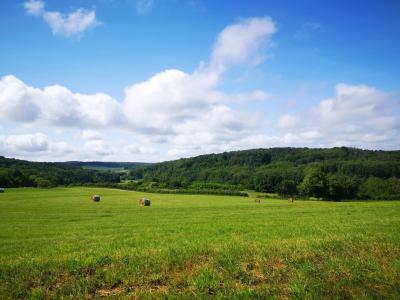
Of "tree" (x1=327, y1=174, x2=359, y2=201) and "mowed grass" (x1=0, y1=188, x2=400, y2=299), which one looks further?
"tree" (x1=327, y1=174, x2=359, y2=201)

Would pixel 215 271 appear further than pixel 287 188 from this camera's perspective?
No

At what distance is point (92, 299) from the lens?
815cm

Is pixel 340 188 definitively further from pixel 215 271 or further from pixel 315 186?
pixel 215 271

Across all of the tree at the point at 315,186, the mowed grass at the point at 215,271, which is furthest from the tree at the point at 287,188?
the mowed grass at the point at 215,271

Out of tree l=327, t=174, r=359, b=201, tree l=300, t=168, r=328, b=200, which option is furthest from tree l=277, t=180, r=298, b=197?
tree l=327, t=174, r=359, b=201

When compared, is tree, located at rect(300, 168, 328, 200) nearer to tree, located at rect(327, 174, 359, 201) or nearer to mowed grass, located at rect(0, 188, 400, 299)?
tree, located at rect(327, 174, 359, 201)

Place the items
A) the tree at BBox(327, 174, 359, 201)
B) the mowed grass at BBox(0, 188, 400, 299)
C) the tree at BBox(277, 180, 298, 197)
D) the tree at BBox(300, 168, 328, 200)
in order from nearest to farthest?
1. the mowed grass at BBox(0, 188, 400, 299)
2. the tree at BBox(300, 168, 328, 200)
3. the tree at BBox(327, 174, 359, 201)
4. the tree at BBox(277, 180, 298, 197)

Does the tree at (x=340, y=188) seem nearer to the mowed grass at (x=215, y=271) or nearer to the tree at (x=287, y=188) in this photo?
the tree at (x=287, y=188)

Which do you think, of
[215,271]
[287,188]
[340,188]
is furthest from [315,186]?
[215,271]

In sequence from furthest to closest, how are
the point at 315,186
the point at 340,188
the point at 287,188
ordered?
the point at 287,188, the point at 340,188, the point at 315,186

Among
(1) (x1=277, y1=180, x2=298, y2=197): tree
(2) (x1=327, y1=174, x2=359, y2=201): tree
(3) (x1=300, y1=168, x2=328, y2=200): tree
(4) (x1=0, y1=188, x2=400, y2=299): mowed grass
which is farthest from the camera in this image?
(1) (x1=277, y1=180, x2=298, y2=197): tree

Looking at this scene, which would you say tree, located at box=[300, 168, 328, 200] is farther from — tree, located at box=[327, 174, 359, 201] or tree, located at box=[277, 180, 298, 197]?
tree, located at box=[277, 180, 298, 197]

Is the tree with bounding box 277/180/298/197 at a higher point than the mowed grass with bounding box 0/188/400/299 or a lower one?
lower

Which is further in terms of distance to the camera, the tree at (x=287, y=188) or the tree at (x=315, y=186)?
the tree at (x=287, y=188)
